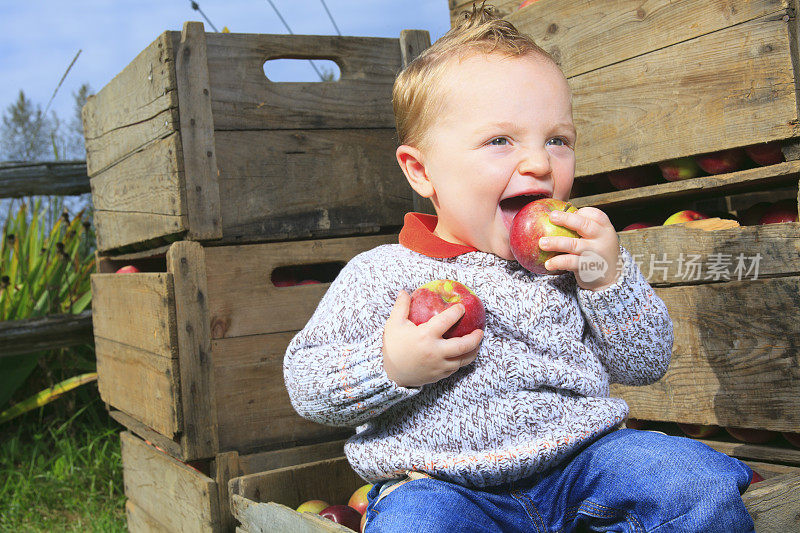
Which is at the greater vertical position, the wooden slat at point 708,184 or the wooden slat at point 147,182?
the wooden slat at point 147,182

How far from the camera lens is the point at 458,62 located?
5.42 feet

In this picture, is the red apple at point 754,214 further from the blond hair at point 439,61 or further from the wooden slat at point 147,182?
the wooden slat at point 147,182

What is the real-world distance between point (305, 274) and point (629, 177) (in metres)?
1.13

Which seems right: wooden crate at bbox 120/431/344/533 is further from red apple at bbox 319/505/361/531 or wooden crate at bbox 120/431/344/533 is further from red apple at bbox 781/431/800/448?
red apple at bbox 781/431/800/448

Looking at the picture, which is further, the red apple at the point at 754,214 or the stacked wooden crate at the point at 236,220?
the red apple at the point at 754,214

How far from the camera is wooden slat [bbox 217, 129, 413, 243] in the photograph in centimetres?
236

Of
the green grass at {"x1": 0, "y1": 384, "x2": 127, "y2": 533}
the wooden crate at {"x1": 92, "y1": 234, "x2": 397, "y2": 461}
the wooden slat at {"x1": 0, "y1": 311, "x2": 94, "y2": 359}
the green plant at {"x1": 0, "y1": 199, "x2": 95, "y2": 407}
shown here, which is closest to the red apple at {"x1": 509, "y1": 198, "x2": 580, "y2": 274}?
the wooden crate at {"x1": 92, "y1": 234, "x2": 397, "y2": 461}

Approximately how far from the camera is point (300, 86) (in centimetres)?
247

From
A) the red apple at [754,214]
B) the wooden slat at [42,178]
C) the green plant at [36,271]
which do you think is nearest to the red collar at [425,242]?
the red apple at [754,214]

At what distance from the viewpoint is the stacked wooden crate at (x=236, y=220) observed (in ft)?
7.57

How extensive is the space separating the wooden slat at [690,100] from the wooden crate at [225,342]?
0.81 m

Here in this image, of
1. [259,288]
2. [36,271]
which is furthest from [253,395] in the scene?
[36,271]

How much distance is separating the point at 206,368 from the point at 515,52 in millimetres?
1303

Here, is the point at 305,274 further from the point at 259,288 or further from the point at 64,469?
the point at 64,469
